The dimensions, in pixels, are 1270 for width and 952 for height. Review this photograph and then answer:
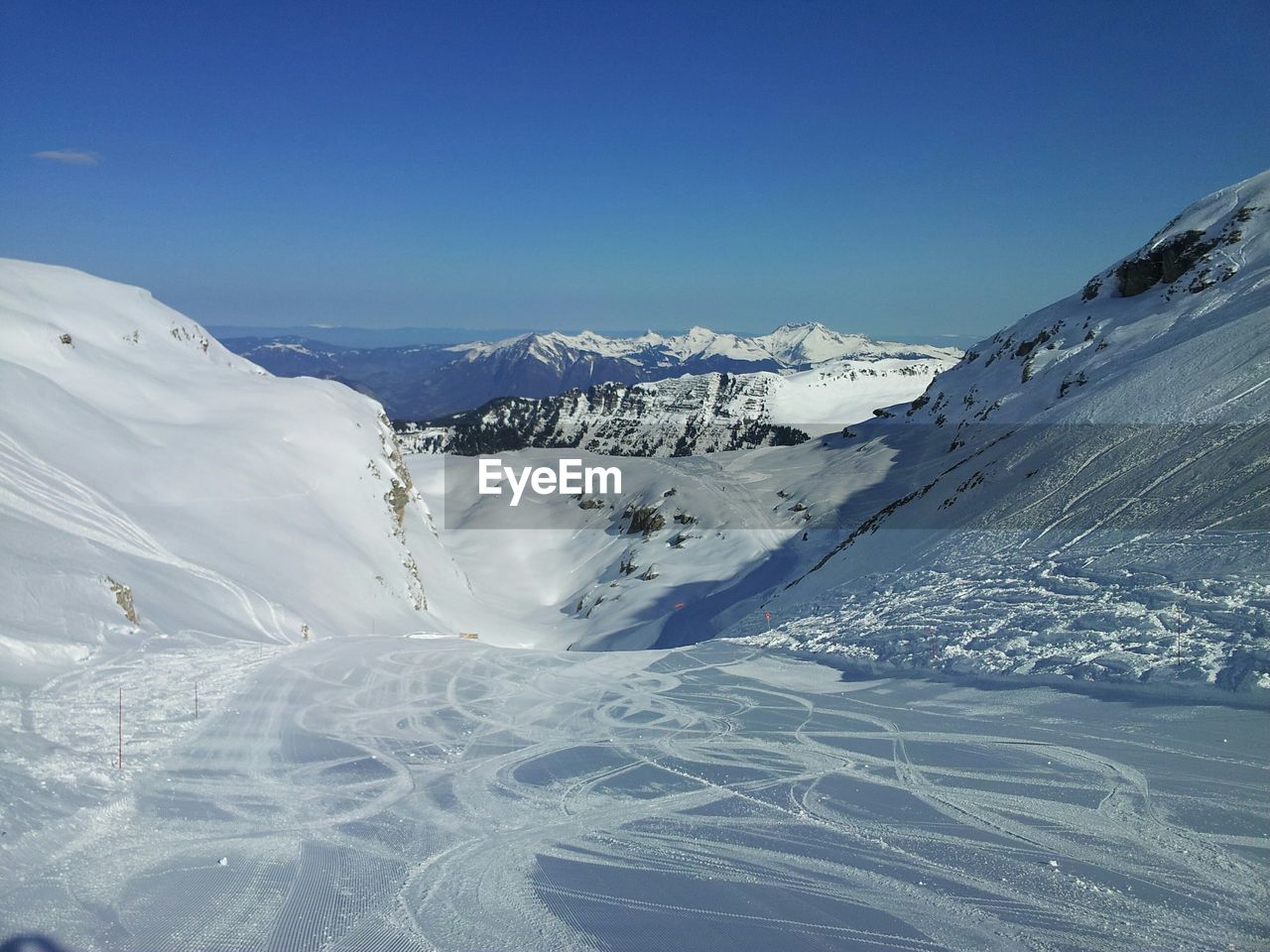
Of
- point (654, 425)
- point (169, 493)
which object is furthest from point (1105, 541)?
point (654, 425)

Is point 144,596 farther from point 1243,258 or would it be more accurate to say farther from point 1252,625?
point 1243,258

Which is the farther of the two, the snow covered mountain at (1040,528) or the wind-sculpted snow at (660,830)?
the snow covered mountain at (1040,528)

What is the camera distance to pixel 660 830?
739 cm

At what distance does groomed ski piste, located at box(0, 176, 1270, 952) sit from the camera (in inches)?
228

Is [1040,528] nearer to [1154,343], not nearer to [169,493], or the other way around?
[1154,343]

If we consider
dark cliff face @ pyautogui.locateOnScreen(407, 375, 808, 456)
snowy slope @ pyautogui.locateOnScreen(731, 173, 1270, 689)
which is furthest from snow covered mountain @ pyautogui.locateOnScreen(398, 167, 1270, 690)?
dark cliff face @ pyautogui.locateOnScreen(407, 375, 808, 456)

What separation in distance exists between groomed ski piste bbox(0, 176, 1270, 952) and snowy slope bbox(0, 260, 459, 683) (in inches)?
5.8

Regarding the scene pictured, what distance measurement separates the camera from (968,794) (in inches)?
312

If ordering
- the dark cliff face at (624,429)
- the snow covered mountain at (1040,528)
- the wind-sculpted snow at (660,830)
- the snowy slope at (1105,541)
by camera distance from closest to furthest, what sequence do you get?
the wind-sculpted snow at (660,830) → the snowy slope at (1105,541) → the snow covered mountain at (1040,528) → the dark cliff face at (624,429)

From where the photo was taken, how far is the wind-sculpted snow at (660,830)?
5.47m

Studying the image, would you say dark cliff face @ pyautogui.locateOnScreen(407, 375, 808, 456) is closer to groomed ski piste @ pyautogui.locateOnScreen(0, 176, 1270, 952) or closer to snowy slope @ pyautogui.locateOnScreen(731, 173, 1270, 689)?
snowy slope @ pyautogui.locateOnScreen(731, 173, 1270, 689)
